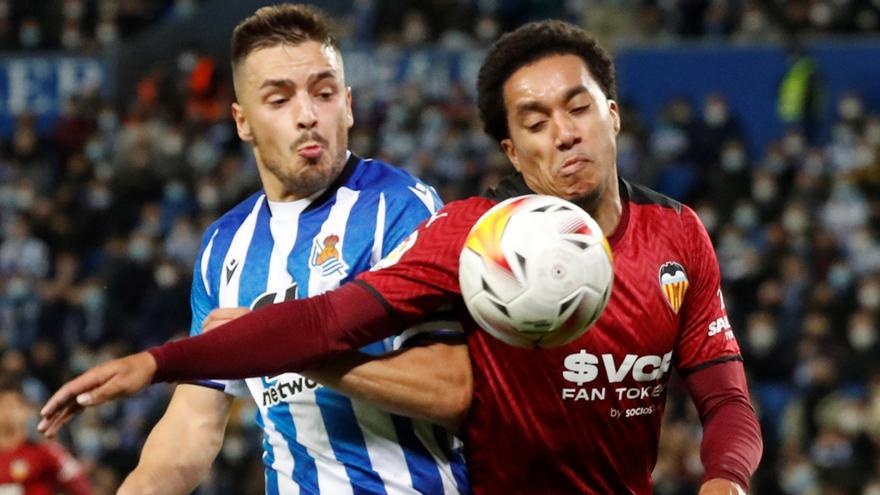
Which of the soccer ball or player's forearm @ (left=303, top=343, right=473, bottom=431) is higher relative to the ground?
the soccer ball

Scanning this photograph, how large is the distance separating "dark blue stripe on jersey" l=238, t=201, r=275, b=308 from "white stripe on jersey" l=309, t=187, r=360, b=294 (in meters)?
0.20

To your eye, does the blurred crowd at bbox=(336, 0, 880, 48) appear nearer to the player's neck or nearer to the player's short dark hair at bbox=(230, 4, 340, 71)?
the player's short dark hair at bbox=(230, 4, 340, 71)

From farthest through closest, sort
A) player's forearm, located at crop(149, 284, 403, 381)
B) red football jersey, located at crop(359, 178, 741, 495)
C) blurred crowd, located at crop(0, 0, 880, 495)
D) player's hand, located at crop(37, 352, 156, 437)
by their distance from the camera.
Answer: blurred crowd, located at crop(0, 0, 880, 495), red football jersey, located at crop(359, 178, 741, 495), player's forearm, located at crop(149, 284, 403, 381), player's hand, located at crop(37, 352, 156, 437)

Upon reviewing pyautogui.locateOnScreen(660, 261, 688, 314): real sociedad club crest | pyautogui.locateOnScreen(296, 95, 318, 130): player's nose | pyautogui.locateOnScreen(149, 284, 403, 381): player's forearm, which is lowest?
pyautogui.locateOnScreen(660, 261, 688, 314): real sociedad club crest

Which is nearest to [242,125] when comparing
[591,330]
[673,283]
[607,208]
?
[607,208]

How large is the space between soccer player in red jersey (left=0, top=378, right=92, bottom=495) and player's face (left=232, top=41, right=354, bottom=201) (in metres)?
5.53

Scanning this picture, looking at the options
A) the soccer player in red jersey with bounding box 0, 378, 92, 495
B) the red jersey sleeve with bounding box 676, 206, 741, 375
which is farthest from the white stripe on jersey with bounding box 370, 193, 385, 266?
the soccer player in red jersey with bounding box 0, 378, 92, 495

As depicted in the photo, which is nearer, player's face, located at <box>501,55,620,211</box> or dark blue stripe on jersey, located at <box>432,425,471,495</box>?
player's face, located at <box>501,55,620,211</box>

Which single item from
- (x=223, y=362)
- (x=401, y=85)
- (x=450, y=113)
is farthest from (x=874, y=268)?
(x=223, y=362)

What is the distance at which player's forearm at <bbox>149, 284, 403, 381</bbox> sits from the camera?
416cm

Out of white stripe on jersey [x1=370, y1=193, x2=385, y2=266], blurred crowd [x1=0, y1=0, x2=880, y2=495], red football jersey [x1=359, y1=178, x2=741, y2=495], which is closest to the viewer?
red football jersey [x1=359, y1=178, x2=741, y2=495]

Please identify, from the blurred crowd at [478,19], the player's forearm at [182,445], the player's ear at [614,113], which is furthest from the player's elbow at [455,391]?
the blurred crowd at [478,19]

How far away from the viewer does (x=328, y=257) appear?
489 centimetres

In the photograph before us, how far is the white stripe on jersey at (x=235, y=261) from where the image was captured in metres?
5.06
